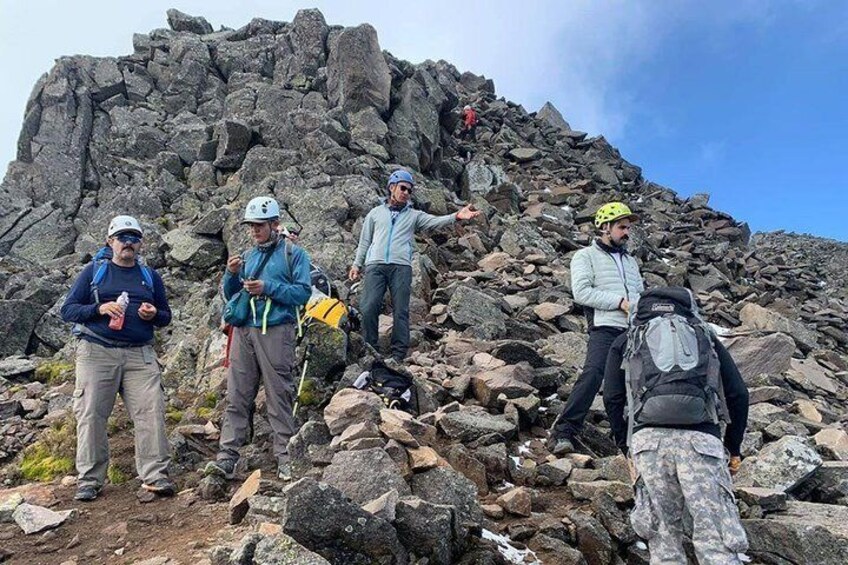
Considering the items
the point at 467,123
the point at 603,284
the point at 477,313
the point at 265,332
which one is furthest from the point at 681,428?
the point at 467,123

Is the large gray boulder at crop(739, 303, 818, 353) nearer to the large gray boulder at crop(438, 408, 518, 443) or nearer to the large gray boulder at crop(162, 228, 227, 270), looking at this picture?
the large gray boulder at crop(438, 408, 518, 443)

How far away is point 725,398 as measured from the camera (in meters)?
5.31

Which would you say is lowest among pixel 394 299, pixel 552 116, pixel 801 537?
pixel 801 537

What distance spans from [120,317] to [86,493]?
6.71ft

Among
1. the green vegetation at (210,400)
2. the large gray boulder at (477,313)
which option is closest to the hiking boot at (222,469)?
the green vegetation at (210,400)

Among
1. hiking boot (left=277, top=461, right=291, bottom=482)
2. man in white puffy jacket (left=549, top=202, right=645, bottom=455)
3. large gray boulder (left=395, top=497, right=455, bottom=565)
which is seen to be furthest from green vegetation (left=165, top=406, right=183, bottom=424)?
large gray boulder (left=395, top=497, right=455, bottom=565)

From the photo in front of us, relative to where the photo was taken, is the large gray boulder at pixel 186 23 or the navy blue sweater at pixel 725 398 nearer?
the navy blue sweater at pixel 725 398

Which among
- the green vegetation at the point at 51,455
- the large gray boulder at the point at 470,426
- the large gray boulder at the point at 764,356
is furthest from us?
the large gray boulder at the point at 764,356

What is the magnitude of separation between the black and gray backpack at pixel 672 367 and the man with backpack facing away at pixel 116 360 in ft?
17.6

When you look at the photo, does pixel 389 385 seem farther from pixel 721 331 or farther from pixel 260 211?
pixel 721 331

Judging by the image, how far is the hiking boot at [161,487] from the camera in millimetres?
7133

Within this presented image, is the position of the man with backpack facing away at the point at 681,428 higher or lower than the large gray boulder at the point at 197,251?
lower

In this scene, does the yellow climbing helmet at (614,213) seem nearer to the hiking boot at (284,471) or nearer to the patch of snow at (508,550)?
the patch of snow at (508,550)

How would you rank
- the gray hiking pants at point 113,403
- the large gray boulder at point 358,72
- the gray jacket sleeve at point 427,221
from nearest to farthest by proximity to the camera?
the gray hiking pants at point 113,403 → the gray jacket sleeve at point 427,221 → the large gray boulder at point 358,72
